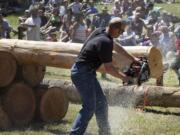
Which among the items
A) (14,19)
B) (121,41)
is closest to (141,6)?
(121,41)

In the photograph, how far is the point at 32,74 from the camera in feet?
30.0

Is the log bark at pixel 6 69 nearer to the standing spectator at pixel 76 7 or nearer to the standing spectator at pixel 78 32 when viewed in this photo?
the standing spectator at pixel 78 32

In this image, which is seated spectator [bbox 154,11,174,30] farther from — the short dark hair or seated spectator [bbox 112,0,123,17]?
the short dark hair

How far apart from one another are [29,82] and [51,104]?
53 centimetres

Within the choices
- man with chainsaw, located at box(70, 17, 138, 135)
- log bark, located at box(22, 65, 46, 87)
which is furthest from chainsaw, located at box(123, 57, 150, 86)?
log bark, located at box(22, 65, 46, 87)

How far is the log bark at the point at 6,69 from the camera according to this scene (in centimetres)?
879

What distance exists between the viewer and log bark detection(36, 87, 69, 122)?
361 inches

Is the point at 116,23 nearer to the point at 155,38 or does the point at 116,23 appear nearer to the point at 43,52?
the point at 43,52

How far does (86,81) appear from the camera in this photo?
7410 mm

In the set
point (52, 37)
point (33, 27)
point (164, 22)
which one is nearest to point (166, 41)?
point (164, 22)

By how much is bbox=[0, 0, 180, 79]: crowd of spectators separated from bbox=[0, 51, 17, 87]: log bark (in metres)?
5.96

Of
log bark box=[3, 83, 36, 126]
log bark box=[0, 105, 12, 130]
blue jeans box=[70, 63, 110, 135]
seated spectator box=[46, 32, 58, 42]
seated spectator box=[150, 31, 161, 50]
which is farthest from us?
seated spectator box=[46, 32, 58, 42]

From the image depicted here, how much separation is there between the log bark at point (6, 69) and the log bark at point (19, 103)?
144mm

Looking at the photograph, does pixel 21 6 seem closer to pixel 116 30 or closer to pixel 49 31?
pixel 49 31
